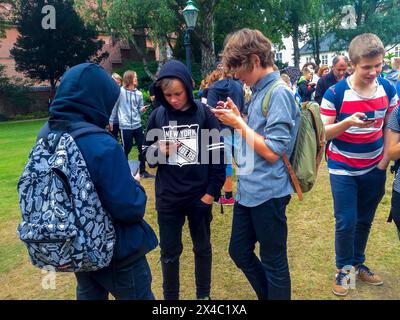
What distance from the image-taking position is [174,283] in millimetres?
2723

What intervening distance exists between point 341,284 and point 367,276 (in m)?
0.32

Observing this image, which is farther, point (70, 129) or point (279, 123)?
point (279, 123)

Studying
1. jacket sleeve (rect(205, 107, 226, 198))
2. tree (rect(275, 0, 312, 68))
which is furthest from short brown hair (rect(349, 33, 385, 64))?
tree (rect(275, 0, 312, 68))

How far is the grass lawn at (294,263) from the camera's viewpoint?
3.09 metres

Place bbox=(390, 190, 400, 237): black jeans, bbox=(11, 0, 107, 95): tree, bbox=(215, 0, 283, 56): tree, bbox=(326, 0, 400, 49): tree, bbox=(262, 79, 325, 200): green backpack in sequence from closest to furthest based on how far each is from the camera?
1. bbox=(262, 79, 325, 200): green backpack
2. bbox=(390, 190, 400, 237): black jeans
3. bbox=(215, 0, 283, 56): tree
4. bbox=(11, 0, 107, 95): tree
5. bbox=(326, 0, 400, 49): tree

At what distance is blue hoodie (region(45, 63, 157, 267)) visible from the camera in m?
1.71

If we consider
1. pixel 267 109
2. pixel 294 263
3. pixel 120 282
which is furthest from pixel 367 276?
pixel 120 282

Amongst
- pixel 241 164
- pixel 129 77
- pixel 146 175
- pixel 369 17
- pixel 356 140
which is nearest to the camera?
pixel 241 164

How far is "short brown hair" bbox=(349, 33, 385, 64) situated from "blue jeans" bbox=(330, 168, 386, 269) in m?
0.86

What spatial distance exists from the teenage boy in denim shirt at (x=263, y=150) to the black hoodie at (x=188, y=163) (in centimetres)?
38

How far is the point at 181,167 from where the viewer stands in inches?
102

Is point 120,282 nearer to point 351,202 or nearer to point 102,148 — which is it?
point 102,148

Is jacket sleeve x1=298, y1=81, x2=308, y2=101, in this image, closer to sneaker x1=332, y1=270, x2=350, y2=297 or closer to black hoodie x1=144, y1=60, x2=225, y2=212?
sneaker x1=332, y1=270, x2=350, y2=297

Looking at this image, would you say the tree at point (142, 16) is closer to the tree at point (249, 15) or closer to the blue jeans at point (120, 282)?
the tree at point (249, 15)
